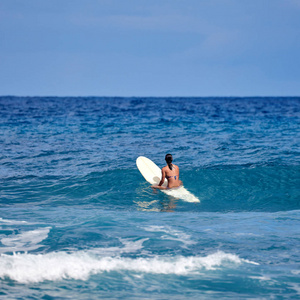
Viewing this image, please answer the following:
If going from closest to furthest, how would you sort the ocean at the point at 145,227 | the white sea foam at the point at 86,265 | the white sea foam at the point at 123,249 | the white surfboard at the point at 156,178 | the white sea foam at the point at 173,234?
1. the ocean at the point at 145,227
2. the white sea foam at the point at 86,265
3. the white sea foam at the point at 123,249
4. the white sea foam at the point at 173,234
5. the white surfboard at the point at 156,178

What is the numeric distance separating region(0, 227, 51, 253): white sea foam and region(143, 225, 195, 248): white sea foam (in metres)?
2.16

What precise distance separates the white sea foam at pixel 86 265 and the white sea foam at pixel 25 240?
1.29 feet

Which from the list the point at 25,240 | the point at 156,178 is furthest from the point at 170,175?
the point at 25,240

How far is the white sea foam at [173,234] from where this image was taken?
7.53m

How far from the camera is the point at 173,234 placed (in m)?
7.96

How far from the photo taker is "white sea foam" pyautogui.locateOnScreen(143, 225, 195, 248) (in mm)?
7528

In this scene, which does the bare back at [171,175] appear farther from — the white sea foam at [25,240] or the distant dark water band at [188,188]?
the white sea foam at [25,240]

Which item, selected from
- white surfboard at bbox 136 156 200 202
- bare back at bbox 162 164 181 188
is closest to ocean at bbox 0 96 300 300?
white surfboard at bbox 136 156 200 202

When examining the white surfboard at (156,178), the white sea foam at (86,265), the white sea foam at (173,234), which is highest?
the white surfboard at (156,178)

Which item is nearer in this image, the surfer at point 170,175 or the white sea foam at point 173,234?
the white sea foam at point 173,234

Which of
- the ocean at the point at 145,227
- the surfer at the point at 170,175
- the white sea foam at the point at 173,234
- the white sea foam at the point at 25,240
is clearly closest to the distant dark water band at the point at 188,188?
the ocean at the point at 145,227

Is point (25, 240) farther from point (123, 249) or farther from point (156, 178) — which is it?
point (156, 178)

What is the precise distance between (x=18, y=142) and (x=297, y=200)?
1594 centimetres

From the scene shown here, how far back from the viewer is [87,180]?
45.5 feet
